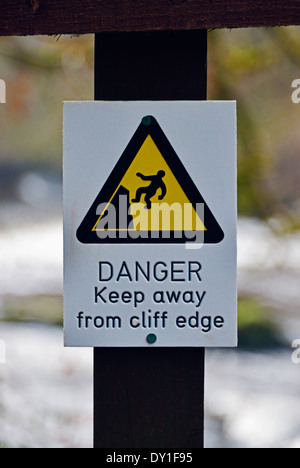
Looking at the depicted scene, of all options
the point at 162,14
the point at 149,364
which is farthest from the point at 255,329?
the point at 162,14

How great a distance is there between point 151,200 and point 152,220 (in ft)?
0.09

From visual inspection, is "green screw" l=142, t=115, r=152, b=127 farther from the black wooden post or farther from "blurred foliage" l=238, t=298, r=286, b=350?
"blurred foliage" l=238, t=298, r=286, b=350

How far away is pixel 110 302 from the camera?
1026mm

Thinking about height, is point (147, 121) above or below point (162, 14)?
below

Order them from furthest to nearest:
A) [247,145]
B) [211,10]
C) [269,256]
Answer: [269,256], [247,145], [211,10]

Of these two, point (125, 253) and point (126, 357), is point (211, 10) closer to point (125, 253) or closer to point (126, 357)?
Answer: point (125, 253)

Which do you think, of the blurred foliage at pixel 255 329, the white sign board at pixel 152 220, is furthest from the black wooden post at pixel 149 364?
the blurred foliage at pixel 255 329

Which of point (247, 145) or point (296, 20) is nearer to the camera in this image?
point (296, 20)

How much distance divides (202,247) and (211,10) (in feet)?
1.06

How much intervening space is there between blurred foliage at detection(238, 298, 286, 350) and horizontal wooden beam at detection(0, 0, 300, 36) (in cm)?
264

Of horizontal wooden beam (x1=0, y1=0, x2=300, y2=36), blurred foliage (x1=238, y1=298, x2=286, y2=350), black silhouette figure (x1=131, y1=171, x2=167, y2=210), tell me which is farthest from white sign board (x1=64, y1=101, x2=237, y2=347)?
blurred foliage (x1=238, y1=298, x2=286, y2=350)

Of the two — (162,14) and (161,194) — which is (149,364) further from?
(162,14)

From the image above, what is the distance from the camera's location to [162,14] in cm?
99
